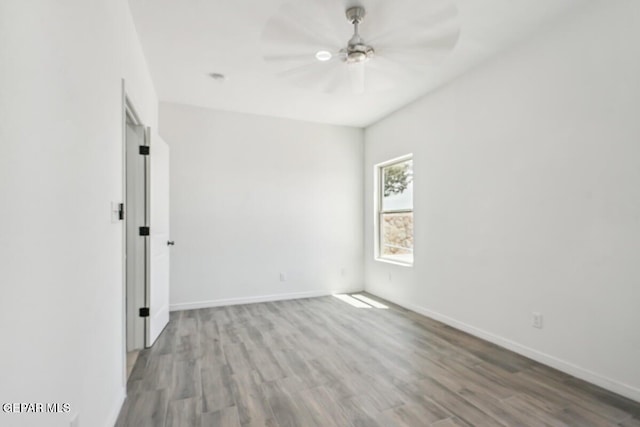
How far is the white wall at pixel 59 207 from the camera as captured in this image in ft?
2.81

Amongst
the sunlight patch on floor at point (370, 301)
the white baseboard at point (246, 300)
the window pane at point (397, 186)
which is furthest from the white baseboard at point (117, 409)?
the window pane at point (397, 186)

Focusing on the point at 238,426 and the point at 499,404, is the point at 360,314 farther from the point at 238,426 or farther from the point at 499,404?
the point at 238,426

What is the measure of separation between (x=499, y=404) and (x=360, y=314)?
207 centimetres

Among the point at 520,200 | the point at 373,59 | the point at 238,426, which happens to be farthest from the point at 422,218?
the point at 238,426

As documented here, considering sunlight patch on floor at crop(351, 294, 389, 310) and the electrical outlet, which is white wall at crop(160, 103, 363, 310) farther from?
the electrical outlet

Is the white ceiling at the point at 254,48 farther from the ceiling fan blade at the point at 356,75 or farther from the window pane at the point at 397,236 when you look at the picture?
the window pane at the point at 397,236

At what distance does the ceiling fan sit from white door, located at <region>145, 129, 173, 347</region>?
4.91 feet

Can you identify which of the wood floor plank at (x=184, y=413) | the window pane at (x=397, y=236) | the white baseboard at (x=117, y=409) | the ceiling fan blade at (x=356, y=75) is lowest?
the wood floor plank at (x=184, y=413)

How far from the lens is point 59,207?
1.15m

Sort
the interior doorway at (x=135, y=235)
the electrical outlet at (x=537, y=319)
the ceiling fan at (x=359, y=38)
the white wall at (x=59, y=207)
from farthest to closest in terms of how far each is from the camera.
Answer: the interior doorway at (x=135, y=235) → the electrical outlet at (x=537, y=319) → the ceiling fan at (x=359, y=38) → the white wall at (x=59, y=207)

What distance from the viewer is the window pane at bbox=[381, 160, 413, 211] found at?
4.37m

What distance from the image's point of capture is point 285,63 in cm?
288

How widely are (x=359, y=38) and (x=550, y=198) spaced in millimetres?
1935

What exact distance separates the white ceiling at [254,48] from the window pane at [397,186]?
0.83 meters
